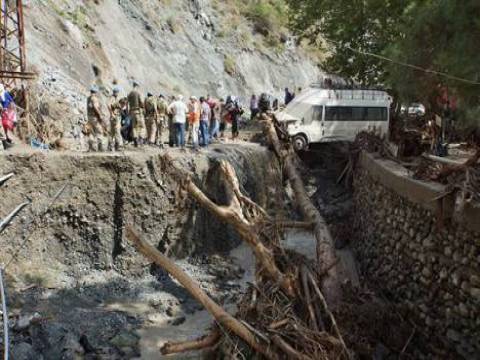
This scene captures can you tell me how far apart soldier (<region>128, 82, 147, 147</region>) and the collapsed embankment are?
4.15 ft

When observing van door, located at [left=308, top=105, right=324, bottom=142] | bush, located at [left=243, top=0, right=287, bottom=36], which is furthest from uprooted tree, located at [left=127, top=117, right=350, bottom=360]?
bush, located at [left=243, top=0, right=287, bottom=36]

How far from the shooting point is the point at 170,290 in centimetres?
1323

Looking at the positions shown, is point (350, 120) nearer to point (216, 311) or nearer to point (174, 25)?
point (174, 25)

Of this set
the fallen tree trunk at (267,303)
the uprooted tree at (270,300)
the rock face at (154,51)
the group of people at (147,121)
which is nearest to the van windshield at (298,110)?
the group of people at (147,121)

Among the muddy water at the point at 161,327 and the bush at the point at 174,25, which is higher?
the bush at the point at 174,25

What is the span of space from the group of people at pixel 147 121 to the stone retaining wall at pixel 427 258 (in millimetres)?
6256

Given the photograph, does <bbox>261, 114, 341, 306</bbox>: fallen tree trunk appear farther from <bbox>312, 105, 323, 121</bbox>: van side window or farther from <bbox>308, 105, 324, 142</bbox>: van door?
<bbox>312, 105, 323, 121</bbox>: van side window

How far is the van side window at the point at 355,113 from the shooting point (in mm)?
20781

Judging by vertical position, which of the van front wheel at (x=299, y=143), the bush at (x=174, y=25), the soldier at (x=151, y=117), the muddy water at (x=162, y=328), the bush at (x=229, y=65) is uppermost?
the bush at (x=174, y=25)

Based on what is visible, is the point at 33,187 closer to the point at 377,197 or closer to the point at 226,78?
the point at 377,197

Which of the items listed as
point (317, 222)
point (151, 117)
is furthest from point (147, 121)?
point (317, 222)

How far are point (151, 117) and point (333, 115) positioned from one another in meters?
7.79

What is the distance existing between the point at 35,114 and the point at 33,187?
13.5 ft

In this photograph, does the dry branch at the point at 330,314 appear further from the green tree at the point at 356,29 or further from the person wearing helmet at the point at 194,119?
the green tree at the point at 356,29
